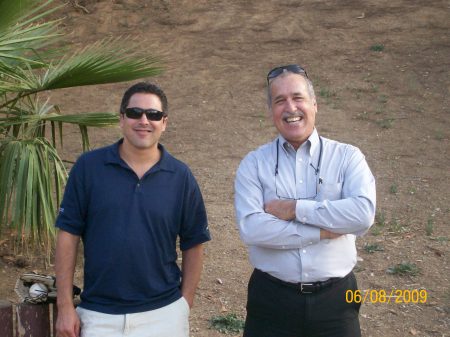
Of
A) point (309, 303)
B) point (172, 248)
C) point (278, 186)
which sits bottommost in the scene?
point (309, 303)

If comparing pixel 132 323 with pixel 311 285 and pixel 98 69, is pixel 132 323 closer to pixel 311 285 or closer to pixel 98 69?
pixel 311 285

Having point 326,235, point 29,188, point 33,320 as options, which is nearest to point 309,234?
point 326,235

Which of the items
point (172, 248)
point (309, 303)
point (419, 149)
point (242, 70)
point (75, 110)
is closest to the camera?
point (309, 303)

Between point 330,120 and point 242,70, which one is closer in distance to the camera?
point 330,120

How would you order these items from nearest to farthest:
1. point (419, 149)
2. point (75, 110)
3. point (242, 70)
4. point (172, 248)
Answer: point (172, 248) → point (419, 149) → point (75, 110) → point (242, 70)

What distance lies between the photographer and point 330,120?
980cm

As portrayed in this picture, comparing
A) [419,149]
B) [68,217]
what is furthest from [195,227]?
[419,149]

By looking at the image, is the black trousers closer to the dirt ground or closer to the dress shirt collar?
the dress shirt collar

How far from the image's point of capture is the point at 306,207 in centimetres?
295

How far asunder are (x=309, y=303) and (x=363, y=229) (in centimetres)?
38

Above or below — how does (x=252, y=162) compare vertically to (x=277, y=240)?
above

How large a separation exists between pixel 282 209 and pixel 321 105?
24.7 feet

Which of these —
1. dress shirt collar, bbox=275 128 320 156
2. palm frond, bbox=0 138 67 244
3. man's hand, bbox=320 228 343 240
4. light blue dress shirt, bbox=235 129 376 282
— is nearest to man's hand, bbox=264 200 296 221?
light blue dress shirt, bbox=235 129 376 282

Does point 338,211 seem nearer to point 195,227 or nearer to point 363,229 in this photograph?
point 363,229
